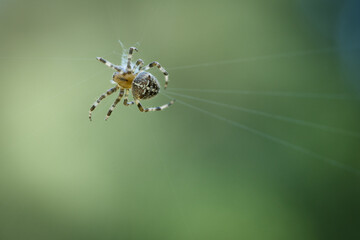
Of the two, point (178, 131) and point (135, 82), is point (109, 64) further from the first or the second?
point (178, 131)

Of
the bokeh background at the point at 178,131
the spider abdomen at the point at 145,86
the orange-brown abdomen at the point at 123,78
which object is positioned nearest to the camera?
the spider abdomen at the point at 145,86

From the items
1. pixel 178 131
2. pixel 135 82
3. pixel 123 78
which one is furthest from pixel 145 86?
pixel 178 131

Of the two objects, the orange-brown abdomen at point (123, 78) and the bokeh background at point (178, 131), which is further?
the bokeh background at point (178, 131)

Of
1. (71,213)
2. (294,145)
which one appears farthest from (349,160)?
(71,213)

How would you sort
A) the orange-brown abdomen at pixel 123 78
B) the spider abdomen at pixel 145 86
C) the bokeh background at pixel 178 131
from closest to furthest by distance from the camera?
1. the spider abdomen at pixel 145 86
2. the orange-brown abdomen at pixel 123 78
3. the bokeh background at pixel 178 131

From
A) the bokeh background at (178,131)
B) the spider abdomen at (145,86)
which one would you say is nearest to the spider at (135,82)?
the spider abdomen at (145,86)

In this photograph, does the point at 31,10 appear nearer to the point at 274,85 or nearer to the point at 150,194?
the point at 150,194

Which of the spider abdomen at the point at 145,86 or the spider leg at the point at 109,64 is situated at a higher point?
the spider leg at the point at 109,64

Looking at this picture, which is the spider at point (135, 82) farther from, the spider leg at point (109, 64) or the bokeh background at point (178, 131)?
the bokeh background at point (178, 131)
